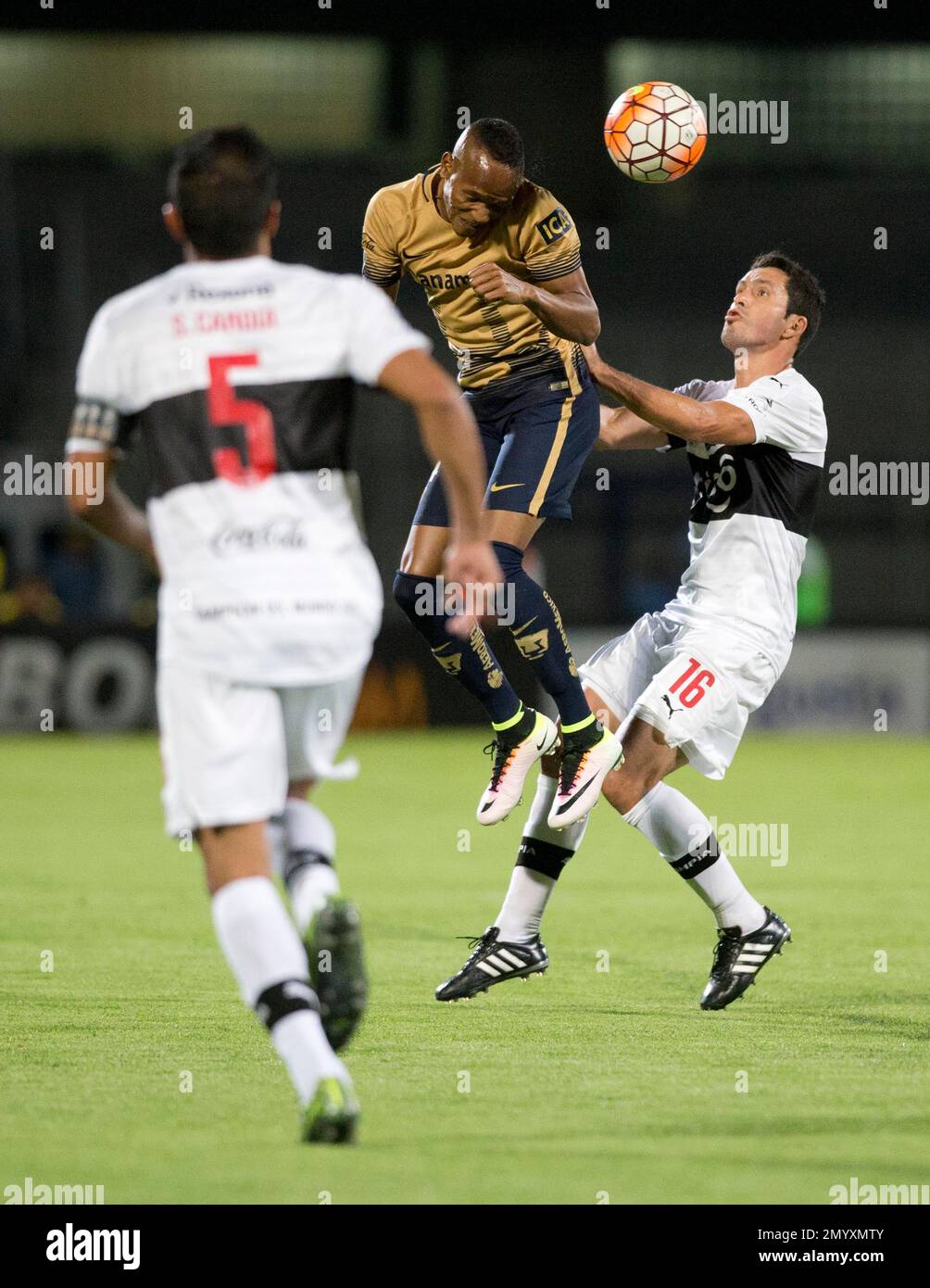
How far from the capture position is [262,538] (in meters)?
4.43

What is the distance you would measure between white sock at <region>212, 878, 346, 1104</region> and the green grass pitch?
301mm

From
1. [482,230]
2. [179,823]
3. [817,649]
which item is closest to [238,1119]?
[179,823]

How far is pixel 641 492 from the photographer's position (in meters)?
21.9

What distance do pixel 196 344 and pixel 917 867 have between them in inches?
288

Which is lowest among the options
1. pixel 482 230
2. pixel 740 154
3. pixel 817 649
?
pixel 817 649

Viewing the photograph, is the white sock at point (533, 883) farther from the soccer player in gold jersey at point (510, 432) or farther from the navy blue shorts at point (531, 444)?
the navy blue shorts at point (531, 444)

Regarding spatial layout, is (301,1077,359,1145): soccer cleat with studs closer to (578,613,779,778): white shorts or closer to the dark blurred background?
(578,613,779,778): white shorts

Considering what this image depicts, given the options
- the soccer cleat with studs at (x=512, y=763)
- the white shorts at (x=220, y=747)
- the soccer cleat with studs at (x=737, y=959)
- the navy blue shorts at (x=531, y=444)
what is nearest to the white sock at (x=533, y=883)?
the soccer cleat with studs at (x=512, y=763)

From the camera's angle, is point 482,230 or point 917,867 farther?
point 917,867

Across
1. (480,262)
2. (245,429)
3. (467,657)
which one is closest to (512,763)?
(467,657)

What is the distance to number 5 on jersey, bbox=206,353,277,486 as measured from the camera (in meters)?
4.39

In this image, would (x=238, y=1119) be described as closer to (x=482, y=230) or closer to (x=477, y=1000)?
(x=477, y=1000)

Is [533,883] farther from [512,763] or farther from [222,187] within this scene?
[222,187]

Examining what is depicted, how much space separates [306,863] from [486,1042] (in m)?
1.48
